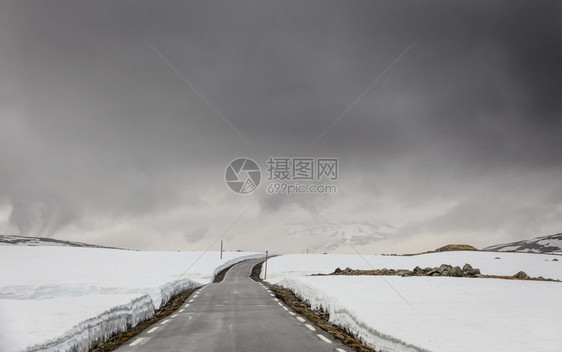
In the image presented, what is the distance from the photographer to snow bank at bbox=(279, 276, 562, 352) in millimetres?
8094

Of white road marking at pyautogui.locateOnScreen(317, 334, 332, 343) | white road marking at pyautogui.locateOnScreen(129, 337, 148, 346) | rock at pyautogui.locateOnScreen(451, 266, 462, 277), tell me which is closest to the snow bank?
white road marking at pyautogui.locateOnScreen(317, 334, 332, 343)

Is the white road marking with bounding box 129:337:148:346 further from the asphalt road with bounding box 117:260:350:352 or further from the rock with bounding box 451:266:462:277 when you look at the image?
the rock with bounding box 451:266:462:277

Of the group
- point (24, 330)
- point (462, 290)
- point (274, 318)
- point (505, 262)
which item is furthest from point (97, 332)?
point (505, 262)

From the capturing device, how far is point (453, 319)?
11.1 m

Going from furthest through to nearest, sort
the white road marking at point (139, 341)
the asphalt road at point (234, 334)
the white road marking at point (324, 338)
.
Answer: the white road marking at point (324, 338) < the white road marking at point (139, 341) < the asphalt road at point (234, 334)

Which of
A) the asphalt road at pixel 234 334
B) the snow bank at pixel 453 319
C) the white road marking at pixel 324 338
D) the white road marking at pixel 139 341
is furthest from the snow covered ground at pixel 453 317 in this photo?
the white road marking at pixel 139 341

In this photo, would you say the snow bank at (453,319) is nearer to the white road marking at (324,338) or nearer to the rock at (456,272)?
the white road marking at (324,338)

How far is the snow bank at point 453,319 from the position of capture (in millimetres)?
8094

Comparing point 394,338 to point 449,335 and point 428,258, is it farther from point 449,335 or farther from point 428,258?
point 428,258

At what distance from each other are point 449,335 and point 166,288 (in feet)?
56.6

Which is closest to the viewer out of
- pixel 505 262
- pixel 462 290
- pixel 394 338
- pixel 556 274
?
pixel 394 338

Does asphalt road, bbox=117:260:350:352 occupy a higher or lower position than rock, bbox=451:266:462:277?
lower

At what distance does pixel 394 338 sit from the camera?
8781 mm

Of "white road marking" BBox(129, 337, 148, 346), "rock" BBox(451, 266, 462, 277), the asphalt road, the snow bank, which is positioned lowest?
"white road marking" BBox(129, 337, 148, 346)
